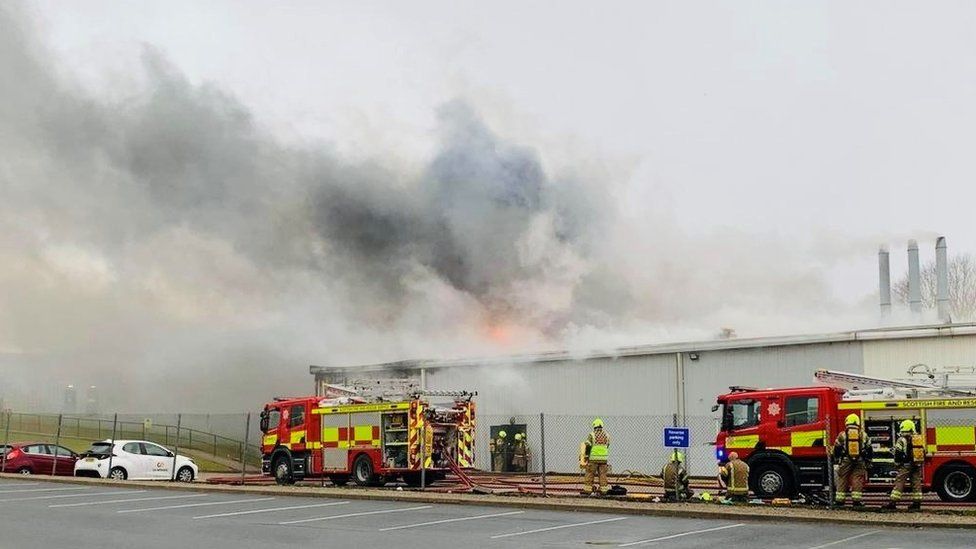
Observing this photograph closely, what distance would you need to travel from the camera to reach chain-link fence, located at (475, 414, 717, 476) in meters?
29.0

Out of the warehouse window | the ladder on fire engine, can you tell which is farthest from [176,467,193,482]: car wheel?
the ladder on fire engine

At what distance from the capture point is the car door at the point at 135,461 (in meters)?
28.6

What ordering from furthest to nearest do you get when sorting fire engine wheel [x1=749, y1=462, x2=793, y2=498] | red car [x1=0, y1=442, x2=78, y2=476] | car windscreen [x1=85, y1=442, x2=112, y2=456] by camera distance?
red car [x1=0, y1=442, x2=78, y2=476] → car windscreen [x1=85, y1=442, x2=112, y2=456] → fire engine wheel [x1=749, y1=462, x2=793, y2=498]

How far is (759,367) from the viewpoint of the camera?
28.5 meters

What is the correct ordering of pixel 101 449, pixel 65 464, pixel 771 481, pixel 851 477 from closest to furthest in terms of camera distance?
pixel 851 477, pixel 771 481, pixel 101 449, pixel 65 464

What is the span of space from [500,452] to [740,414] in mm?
12171

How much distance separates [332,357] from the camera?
142 feet

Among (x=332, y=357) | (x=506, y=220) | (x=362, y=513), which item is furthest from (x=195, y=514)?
(x=332, y=357)

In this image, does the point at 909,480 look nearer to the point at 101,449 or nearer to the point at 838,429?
the point at 838,429

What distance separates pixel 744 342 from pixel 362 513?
46.4ft

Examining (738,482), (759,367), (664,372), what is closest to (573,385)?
(664,372)

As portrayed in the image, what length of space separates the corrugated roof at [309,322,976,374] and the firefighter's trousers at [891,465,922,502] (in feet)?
28.2

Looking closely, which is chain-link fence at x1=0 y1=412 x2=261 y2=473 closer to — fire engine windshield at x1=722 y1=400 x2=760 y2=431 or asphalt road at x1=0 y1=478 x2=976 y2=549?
asphalt road at x1=0 y1=478 x2=976 y2=549

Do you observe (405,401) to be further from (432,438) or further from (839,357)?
(839,357)
